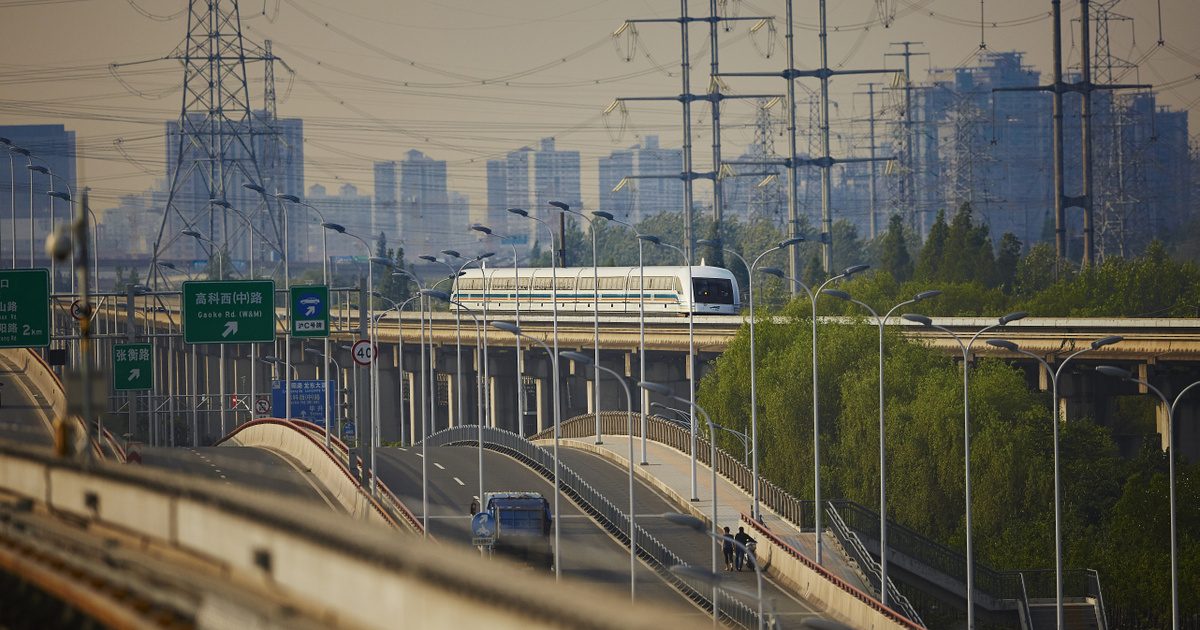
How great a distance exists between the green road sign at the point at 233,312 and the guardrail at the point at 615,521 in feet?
36.0

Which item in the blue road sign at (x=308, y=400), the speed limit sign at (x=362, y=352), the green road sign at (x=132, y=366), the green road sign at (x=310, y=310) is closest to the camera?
the speed limit sign at (x=362, y=352)

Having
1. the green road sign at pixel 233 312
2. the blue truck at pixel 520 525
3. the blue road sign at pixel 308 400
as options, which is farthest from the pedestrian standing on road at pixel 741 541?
the blue road sign at pixel 308 400

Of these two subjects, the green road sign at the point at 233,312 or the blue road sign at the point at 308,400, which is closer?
the green road sign at the point at 233,312

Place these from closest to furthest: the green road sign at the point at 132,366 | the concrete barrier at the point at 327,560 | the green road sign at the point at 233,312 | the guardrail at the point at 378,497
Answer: the concrete barrier at the point at 327,560
the guardrail at the point at 378,497
the green road sign at the point at 233,312
the green road sign at the point at 132,366

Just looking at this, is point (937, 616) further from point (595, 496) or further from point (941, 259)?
point (941, 259)

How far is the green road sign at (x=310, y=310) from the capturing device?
5797 centimetres

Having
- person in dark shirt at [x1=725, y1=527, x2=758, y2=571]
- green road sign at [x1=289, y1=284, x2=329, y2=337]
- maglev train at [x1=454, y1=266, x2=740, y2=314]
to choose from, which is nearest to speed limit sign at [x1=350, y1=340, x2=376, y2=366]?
green road sign at [x1=289, y1=284, x2=329, y2=337]

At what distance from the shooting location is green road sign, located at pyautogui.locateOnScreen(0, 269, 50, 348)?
2082 inches

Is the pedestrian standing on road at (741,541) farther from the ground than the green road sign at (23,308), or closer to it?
closer to it

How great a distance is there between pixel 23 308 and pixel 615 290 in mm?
48111

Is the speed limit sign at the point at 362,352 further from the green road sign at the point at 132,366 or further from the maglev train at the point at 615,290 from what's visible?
the maglev train at the point at 615,290

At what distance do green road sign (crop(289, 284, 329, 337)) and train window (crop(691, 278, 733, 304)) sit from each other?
36.0 m

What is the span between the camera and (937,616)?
56188 mm

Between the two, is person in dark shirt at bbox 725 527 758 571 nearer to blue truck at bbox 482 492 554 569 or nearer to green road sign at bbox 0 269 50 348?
blue truck at bbox 482 492 554 569
